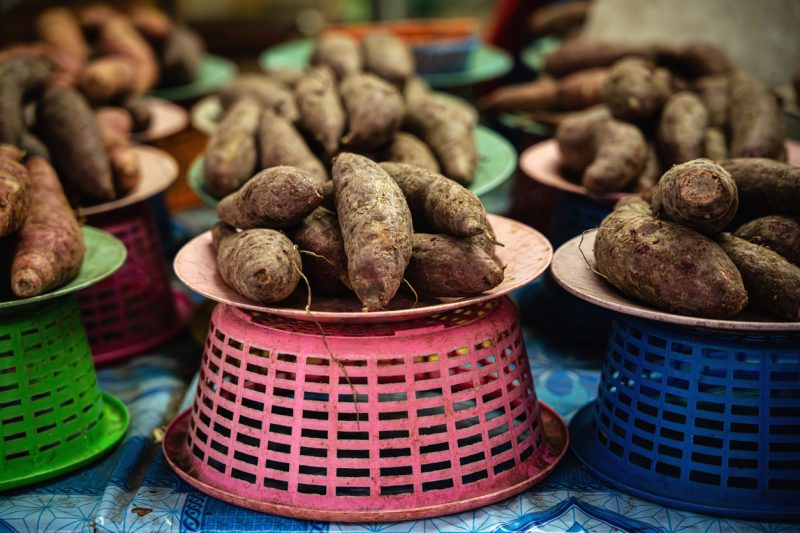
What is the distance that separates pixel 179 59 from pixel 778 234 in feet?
13.1

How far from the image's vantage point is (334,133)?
10.3 feet

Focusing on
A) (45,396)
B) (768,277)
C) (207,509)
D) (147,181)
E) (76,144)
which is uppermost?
(76,144)

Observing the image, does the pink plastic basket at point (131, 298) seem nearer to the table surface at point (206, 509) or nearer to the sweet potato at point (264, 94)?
the table surface at point (206, 509)

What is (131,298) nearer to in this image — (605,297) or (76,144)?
(76,144)

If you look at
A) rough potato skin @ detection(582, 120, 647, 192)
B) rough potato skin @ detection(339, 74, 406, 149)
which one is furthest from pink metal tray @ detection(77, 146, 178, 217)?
rough potato skin @ detection(582, 120, 647, 192)

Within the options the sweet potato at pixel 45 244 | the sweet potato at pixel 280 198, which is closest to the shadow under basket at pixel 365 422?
the sweet potato at pixel 280 198

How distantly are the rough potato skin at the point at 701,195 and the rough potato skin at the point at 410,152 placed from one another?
1.06 m

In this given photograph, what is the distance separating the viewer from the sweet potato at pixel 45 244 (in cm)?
230

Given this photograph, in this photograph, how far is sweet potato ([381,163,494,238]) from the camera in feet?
7.10

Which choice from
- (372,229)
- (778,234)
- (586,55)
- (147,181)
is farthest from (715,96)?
(147,181)

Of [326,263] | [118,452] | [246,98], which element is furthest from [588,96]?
[118,452]

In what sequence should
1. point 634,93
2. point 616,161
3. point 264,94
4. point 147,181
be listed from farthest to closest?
point 264,94 < point 147,181 < point 634,93 < point 616,161

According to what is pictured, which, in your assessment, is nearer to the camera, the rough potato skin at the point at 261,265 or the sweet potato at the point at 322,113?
the rough potato skin at the point at 261,265

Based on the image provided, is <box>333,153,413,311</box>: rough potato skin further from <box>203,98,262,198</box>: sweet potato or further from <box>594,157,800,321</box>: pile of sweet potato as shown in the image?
<box>203,98,262,198</box>: sweet potato
